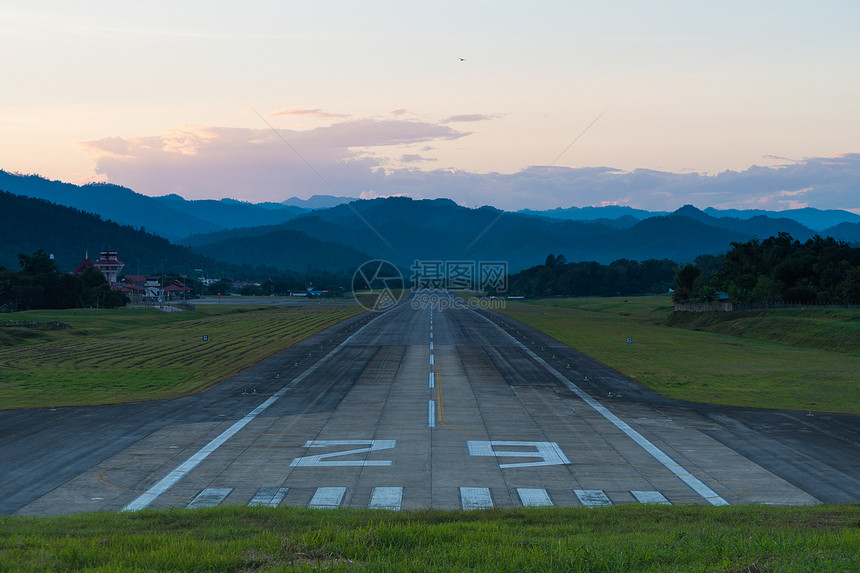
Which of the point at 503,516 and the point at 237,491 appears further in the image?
the point at 237,491

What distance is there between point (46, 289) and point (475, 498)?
113242mm

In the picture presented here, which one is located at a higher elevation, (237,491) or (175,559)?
(175,559)

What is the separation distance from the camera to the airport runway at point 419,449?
58.6 ft

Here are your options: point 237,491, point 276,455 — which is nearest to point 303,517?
point 237,491

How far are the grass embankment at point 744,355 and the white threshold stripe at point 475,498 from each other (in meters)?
19.0

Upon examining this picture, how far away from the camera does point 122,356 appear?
5050cm

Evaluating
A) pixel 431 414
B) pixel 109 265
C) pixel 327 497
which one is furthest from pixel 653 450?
pixel 109 265

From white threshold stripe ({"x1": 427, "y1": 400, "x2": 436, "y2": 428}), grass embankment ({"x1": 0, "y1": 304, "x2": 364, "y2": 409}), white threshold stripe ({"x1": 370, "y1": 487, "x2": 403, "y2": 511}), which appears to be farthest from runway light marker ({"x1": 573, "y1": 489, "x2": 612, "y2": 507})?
grass embankment ({"x1": 0, "y1": 304, "x2": 364, "y2": 409})

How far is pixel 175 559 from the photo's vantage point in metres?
10.4

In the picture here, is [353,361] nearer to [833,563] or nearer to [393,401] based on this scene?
[393,401]

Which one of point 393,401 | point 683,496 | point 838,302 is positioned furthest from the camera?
point 838,302

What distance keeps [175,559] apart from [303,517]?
3.87 meters

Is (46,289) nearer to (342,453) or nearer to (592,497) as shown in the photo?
(342,453)

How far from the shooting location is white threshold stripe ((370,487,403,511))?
54.7 ft
